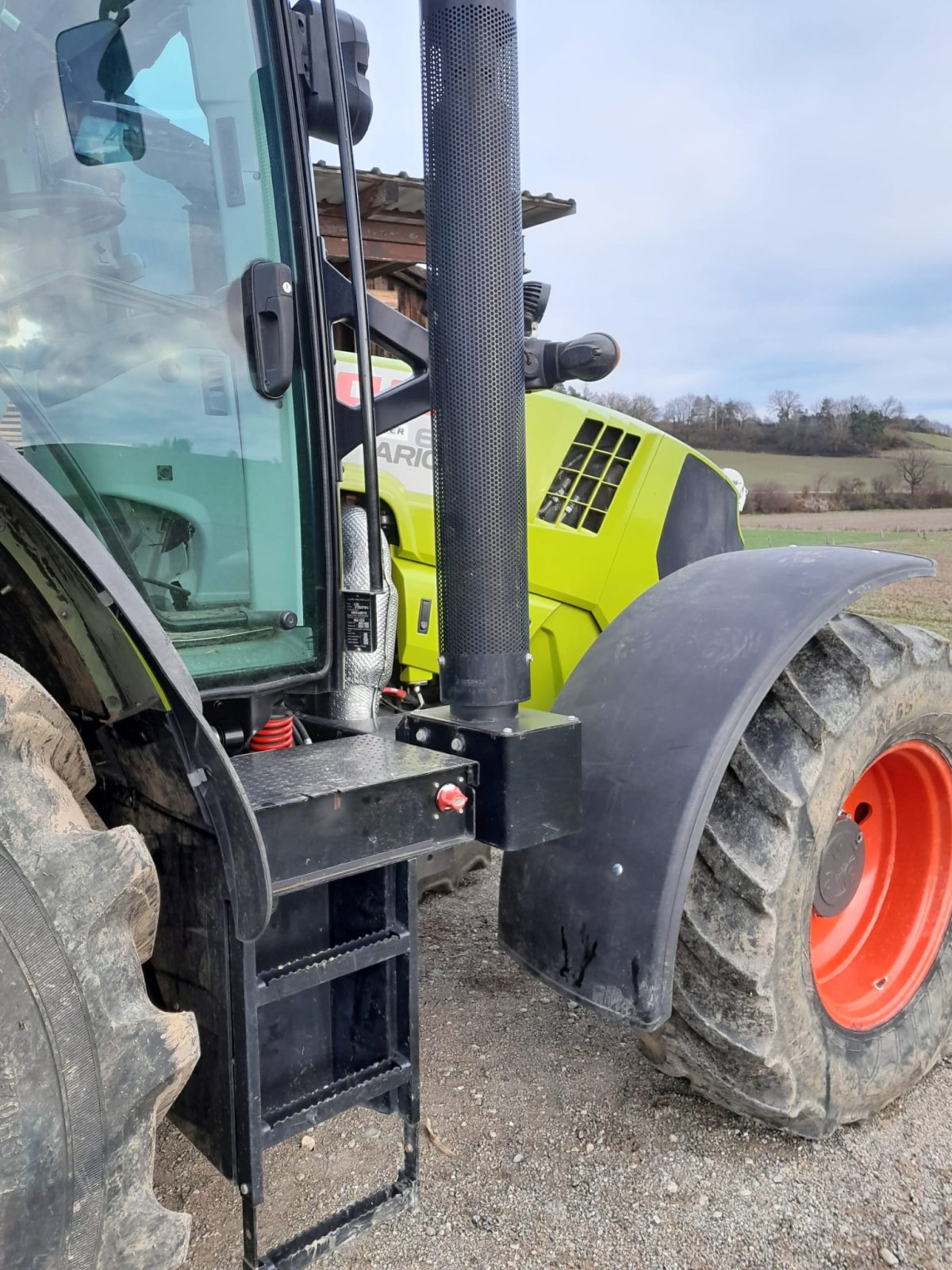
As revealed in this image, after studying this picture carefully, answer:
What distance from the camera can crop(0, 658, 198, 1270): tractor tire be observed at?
111cm

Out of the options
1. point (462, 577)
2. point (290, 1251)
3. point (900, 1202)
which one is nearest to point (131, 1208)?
point (290, 1251)

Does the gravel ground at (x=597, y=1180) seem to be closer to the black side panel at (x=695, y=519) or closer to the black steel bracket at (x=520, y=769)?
the black steel bracket at (x=520, y=769)

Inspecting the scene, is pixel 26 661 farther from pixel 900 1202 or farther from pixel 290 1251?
pixel 900 1202

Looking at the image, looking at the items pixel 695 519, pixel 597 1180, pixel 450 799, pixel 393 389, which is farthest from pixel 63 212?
pixel 695 519

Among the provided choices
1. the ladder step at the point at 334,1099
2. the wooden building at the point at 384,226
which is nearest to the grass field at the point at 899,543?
the wooden building at the point at 384,226

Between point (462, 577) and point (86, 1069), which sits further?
point (462, 577)

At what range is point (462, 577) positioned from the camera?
66.2 inches

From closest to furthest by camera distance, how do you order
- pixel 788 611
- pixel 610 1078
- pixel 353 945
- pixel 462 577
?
pixel 353 945
pixel 462 577
pixel 788 611
pixel 610 1078

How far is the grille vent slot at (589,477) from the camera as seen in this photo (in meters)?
3.03

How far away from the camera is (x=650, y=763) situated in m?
1.83

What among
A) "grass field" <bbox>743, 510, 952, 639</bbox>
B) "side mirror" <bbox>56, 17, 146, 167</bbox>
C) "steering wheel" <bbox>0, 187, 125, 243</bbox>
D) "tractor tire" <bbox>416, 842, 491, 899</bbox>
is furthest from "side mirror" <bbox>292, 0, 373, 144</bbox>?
"grass field" <bbox>743, 510, 952, 639</bbox>

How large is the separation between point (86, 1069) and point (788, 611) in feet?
4.76

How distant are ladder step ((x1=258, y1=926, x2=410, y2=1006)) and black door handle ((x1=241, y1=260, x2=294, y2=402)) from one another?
94 cm

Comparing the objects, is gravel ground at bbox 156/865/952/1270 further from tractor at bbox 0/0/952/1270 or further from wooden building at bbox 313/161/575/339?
wooden building at bbox 313/161/575/339
